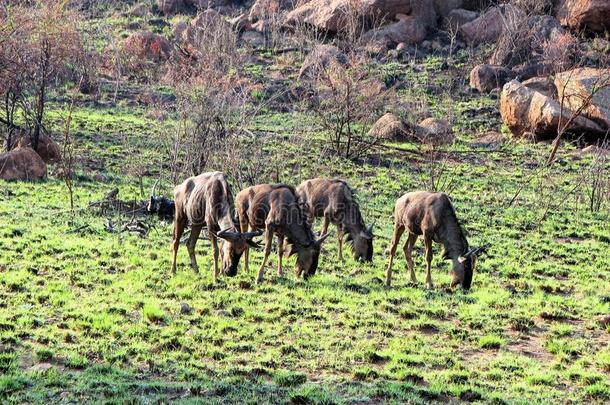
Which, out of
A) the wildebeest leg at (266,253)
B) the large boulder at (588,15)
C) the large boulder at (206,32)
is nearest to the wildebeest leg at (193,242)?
the wildebeest leg at (266,253)

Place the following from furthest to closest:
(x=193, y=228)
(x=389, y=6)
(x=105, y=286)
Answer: (x=389, y=6) → (x=193, y=228) → (x=105, y=286)

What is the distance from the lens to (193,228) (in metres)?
16.7

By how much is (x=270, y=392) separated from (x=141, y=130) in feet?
87.1

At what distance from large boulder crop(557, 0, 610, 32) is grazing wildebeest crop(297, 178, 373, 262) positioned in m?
31.9

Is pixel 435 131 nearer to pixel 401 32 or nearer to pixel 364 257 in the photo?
pixel 401 32

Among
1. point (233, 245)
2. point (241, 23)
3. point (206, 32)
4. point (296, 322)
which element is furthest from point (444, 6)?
point (296, 322)

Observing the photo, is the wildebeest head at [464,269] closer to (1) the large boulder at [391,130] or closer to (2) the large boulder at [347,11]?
(1) the large boulder at [391,130]

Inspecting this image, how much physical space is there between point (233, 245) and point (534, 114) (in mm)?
24103

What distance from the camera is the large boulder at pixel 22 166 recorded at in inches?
1100

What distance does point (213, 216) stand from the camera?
1600cm

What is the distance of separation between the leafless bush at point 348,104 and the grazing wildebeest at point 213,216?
57.8ft

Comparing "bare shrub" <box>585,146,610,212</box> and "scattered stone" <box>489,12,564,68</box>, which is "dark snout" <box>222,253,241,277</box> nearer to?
"bare shrub" <box>585,146,610,212</box>

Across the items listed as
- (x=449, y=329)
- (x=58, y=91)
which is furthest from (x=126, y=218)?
(x=58, y=91)

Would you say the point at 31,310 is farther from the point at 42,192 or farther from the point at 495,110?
the point at 495,110
